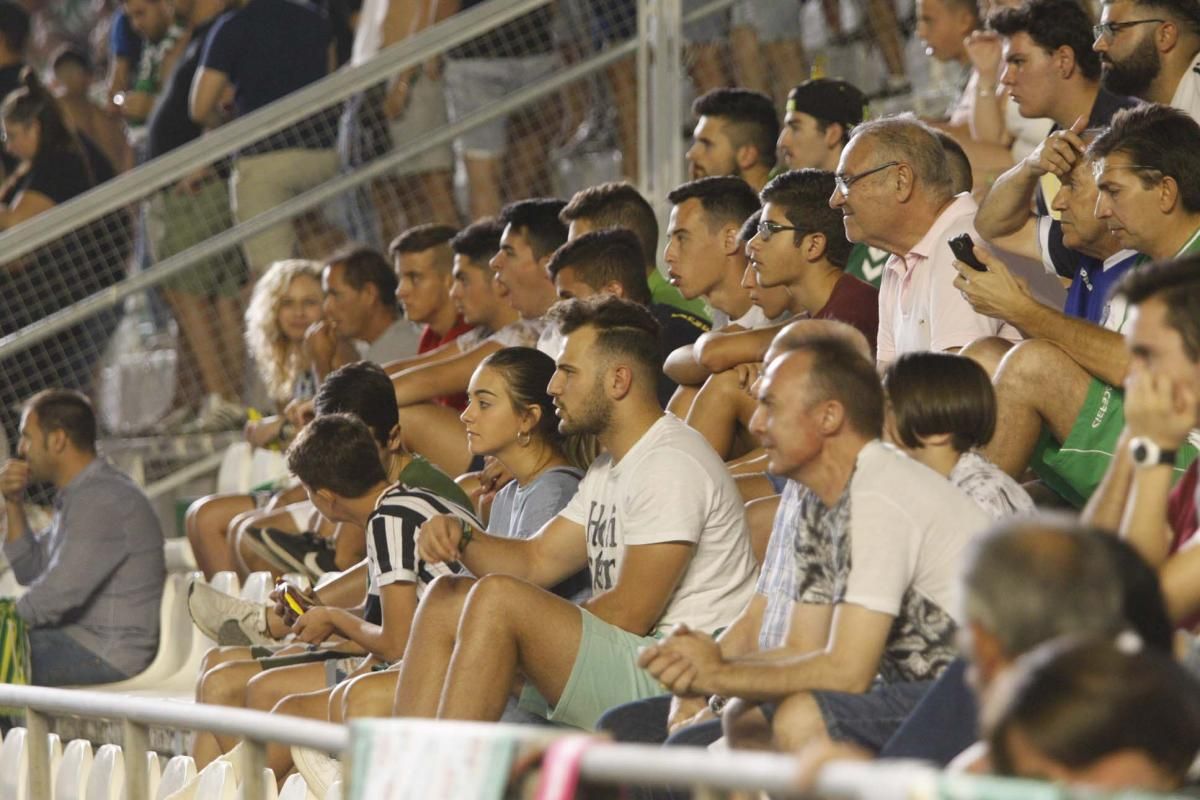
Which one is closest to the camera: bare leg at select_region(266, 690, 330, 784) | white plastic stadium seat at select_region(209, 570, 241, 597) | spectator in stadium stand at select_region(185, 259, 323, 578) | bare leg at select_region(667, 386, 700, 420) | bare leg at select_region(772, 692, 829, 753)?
bare leg at select_region(772, 692, 829, 753)

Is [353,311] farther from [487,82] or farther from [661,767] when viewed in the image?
Result: [661,767]

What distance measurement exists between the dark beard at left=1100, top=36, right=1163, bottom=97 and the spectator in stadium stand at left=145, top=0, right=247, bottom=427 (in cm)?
442

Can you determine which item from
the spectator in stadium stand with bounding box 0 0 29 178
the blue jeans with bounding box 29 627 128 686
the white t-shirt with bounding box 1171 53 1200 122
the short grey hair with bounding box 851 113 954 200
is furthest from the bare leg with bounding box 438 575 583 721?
the spectator in stadium stand with bounding box 0 0 29 178

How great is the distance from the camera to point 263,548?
7.02 meters

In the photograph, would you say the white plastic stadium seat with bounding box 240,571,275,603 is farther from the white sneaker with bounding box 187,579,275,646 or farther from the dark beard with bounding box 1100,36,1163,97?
the dark beard with bounding box 1100,36,1163,97

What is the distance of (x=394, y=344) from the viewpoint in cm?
823

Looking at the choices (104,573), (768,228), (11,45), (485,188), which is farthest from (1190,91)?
(11,45)

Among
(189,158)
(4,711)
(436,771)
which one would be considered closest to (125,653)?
(4,711)

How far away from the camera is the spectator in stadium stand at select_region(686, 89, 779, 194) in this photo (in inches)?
280

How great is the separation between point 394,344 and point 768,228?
2.99 meters

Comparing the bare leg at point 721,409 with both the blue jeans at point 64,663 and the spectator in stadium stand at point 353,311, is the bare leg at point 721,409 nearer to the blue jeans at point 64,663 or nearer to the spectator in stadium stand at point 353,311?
the spectator in stadium stand at point 353,311

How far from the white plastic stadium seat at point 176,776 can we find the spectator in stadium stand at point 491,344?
7.56 feet

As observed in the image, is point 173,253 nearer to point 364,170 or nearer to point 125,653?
point 364,170

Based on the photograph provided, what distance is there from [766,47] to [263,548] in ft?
11.2
